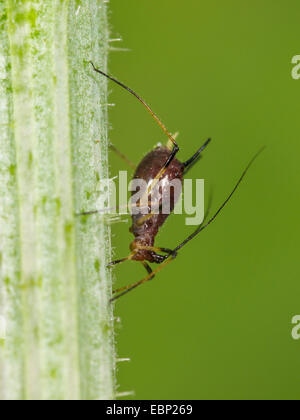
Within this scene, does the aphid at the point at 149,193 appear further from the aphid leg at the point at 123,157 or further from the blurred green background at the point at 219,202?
the blurred green background at the point at 219,202

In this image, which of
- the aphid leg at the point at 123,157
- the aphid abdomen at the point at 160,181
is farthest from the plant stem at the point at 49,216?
the aphid leg at the point at 123,157

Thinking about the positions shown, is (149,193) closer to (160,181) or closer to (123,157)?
(160,181)

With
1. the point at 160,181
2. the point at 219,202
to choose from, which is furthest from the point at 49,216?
the point at 219,202

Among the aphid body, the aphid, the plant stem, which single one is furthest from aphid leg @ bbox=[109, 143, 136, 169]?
the plant stem

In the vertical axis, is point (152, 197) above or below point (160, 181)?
below

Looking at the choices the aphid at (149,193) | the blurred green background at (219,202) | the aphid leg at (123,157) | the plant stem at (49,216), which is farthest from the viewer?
the blurred green background at (219,202)

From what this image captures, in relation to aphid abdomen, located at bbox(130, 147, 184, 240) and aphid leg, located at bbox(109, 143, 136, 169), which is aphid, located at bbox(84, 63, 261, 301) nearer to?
aphid abdomen, located at bbox(130, 147, 184, 240)
